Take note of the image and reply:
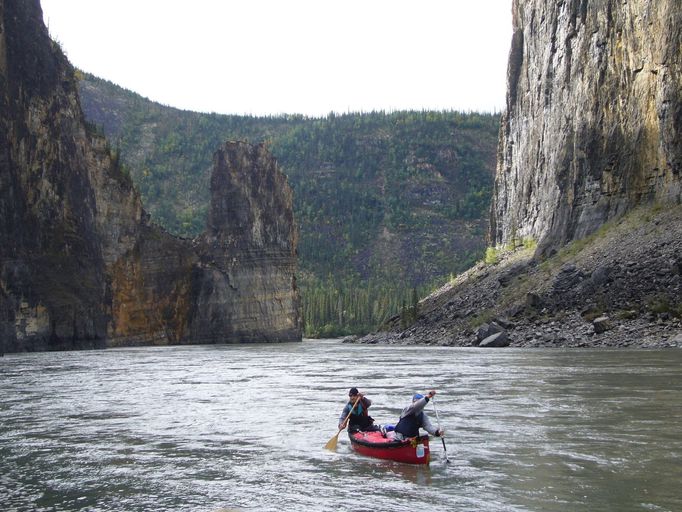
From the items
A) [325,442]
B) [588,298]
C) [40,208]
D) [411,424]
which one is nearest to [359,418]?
[325,442]

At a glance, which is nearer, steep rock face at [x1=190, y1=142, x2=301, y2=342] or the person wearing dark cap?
the person wearing dark cap

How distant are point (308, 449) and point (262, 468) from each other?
133 inches

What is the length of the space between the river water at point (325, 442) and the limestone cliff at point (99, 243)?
40732 mm

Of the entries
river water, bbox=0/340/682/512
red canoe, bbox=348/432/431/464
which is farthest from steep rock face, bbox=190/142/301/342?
red canoe, bbox=348/432/431/464

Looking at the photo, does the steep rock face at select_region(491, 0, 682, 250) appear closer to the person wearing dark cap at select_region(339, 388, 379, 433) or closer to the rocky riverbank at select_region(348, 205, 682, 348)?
the rocky riverbank at select_region(348, 205, 682, 348)

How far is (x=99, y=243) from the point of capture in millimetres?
112125

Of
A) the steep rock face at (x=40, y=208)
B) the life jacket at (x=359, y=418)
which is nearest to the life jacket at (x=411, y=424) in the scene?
the life jacket at (x=359, y=418)

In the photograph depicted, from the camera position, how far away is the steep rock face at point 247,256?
448ft

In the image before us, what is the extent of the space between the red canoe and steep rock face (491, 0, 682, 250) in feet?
A: 242

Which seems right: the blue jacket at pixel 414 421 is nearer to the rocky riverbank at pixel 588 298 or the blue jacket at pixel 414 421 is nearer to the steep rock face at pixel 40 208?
the rocky riverbank at pixel 588 298

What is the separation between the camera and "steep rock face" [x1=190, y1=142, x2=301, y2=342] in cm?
13662

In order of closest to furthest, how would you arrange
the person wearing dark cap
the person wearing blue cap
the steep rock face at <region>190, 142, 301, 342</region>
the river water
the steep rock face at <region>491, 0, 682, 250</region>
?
the river water → the person wearing blue cap → the person wearing dark cap → the steep rock face at <region>491, 0, 682, 250</region> → the steep rock face at <region>190, 142, 301, 342</region>

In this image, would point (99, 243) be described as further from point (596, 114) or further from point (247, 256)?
point (596, 114)

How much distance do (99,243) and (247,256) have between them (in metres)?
32.2
